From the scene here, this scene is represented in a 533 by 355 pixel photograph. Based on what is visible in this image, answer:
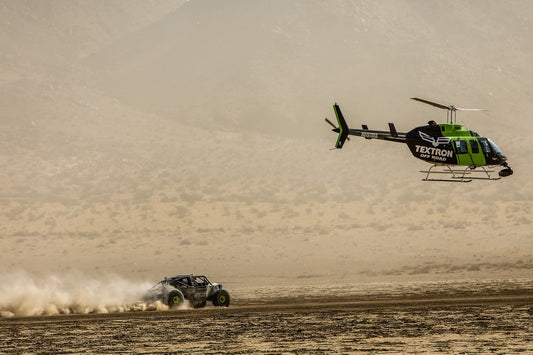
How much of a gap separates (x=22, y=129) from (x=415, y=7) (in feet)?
284

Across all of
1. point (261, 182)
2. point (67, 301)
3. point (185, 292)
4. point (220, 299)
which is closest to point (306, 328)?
point (220, 299)

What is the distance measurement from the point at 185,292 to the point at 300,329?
7.58m

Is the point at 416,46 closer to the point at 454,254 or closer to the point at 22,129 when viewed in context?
the point at 22,129

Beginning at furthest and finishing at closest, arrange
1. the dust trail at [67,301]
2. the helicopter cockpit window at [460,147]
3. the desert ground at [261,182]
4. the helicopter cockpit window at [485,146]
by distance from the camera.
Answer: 1. the helicopter cockpit window at [485,146]
2. the helicopter cockpit window at [460,147]
3. the dust trail at [67,301]
4. the desert ground at [261,182]

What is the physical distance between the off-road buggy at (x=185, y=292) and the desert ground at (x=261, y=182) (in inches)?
18.4

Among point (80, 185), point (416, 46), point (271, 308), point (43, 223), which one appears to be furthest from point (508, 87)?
point (271, 308)

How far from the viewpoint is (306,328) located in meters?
27.7

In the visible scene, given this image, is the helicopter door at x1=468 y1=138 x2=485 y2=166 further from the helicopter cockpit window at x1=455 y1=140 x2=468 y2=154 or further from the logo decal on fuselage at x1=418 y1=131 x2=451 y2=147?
the logo decal on fuselage at x1=418 y1=131 x2=451 y2=147

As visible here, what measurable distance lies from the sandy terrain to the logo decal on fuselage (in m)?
6.54

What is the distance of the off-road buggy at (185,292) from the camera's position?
33.4m

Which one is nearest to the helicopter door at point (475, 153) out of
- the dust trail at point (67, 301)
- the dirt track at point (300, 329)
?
the dirt track at point (300, 329)

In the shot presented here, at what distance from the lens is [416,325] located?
1078 inches

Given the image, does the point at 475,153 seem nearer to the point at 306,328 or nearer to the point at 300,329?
the point at 306,328

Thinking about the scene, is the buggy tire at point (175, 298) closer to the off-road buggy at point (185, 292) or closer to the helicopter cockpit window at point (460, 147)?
the off-road buggy at point (185, 292)
